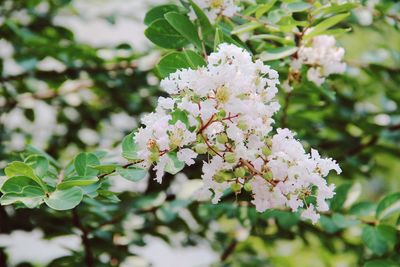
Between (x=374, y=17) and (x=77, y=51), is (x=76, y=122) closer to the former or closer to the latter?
(x=77, y=51)

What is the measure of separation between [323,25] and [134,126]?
3.04 ft

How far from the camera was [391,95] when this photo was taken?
1.58 metres

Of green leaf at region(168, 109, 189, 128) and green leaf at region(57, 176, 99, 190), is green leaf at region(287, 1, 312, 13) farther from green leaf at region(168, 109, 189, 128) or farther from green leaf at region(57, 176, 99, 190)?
green leaf at region(57, 176, 99, 190)

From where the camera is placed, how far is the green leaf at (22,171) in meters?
0.80

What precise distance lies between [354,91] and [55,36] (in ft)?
3.29

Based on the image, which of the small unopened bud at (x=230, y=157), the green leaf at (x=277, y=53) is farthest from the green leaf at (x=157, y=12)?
the small unopened bud at (x=230, y=157)

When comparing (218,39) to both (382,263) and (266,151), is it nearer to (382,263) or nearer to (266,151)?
(266,151)

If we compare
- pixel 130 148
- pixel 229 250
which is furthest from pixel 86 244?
pixel 229 250

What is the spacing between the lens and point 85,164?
2.83 ft

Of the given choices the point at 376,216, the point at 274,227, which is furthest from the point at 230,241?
the point at 376,216

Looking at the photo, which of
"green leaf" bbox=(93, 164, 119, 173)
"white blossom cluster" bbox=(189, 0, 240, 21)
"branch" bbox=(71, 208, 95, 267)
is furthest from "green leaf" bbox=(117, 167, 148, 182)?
"branch" bbox=(71, 208, 95, 267)

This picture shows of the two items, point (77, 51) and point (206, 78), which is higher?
point (206, 78)

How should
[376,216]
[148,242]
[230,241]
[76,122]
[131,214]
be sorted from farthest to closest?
[76,122], [230,241], [148,242], [131,214], [376,216]

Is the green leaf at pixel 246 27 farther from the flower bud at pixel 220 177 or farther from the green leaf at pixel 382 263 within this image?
the green leaf at pixel 382 263
